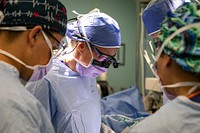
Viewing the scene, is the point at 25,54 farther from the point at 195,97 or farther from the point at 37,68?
the point at 195,97

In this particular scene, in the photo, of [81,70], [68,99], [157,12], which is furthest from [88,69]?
[157,12]

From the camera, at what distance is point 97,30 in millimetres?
1676

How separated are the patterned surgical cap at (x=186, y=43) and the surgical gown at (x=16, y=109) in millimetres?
460

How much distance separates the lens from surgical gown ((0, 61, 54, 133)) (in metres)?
0.91

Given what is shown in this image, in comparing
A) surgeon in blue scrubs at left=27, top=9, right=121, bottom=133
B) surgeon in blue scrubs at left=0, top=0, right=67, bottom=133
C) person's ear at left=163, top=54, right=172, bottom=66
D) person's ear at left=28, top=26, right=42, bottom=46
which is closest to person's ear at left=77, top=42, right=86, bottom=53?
surgeon in blue scrubs at left=27, top=9, right=121, bottom=133

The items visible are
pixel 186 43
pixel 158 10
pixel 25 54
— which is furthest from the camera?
pixel 158 10

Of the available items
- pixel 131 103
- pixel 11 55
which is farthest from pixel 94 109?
pixel 11 55

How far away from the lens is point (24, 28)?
106 centimetres

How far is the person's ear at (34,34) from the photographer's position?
1.07 m

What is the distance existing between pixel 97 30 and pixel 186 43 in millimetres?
861

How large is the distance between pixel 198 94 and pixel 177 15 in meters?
0.25

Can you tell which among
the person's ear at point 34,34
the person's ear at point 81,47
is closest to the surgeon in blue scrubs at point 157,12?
the person's ear at point 81,47

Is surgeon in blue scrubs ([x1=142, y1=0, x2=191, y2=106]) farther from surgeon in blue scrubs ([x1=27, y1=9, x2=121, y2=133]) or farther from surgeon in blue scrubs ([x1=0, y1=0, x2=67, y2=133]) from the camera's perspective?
surgeon in blue scrubs ([x1=0, y1=0, x2=67, y2=133])

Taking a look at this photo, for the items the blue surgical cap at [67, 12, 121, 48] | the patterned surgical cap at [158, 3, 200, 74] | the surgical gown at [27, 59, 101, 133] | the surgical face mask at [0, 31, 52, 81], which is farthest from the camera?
the blue surgical cap at [67, 12, 121, 48]
